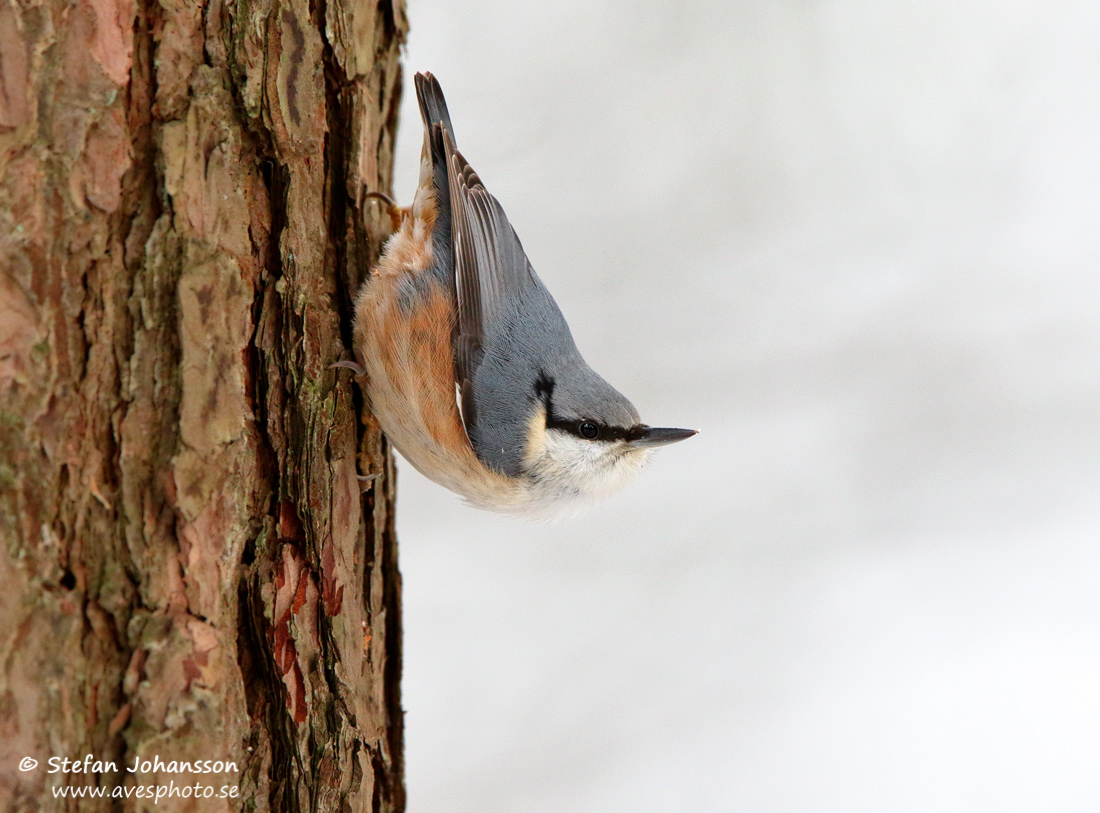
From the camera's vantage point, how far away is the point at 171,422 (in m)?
1.15

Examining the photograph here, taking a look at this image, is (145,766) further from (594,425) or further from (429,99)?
(429,99)

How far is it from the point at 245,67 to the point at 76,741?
96 centimetres

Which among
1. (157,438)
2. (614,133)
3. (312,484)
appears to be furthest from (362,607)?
(614,133)

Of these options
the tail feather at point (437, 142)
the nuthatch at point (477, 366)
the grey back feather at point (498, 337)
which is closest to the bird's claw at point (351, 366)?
the nuthatch at point (477, 366)

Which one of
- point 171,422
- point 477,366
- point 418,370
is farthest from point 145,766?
point 477,366

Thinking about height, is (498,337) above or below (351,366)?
above

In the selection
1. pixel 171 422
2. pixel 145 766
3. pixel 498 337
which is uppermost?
pixel 498 337

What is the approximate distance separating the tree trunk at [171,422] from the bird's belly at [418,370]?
197 millimetres

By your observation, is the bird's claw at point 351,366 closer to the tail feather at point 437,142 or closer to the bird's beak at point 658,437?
the tail feather at point 437,142

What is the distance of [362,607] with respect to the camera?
5.29 feet

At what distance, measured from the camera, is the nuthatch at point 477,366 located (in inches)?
72.1

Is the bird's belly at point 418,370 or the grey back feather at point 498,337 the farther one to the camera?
the grey back feather at point 498,337

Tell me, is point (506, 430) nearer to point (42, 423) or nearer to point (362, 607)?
point (362, 607)

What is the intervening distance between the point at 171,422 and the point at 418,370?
2.43ft
